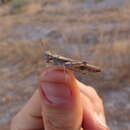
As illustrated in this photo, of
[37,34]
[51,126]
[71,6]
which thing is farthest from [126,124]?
[71,6]

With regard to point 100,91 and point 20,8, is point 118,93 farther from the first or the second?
point 20,8

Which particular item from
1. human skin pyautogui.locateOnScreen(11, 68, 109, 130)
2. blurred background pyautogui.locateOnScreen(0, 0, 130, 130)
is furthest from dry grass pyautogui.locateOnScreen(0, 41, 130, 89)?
human skin pyautogui.locateOnScreen(11, 68, 109, 130)

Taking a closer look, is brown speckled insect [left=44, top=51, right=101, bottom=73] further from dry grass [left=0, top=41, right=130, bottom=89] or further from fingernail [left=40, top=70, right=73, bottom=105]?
dry grass [left=0, top=41, right=130, bottom=89]

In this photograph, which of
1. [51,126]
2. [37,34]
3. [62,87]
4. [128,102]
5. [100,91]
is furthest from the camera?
[37,34]

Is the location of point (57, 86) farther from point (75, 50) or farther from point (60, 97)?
point (75, 50)

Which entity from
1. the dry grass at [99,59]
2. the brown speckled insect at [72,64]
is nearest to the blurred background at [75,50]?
the dry grass at [99,59]
